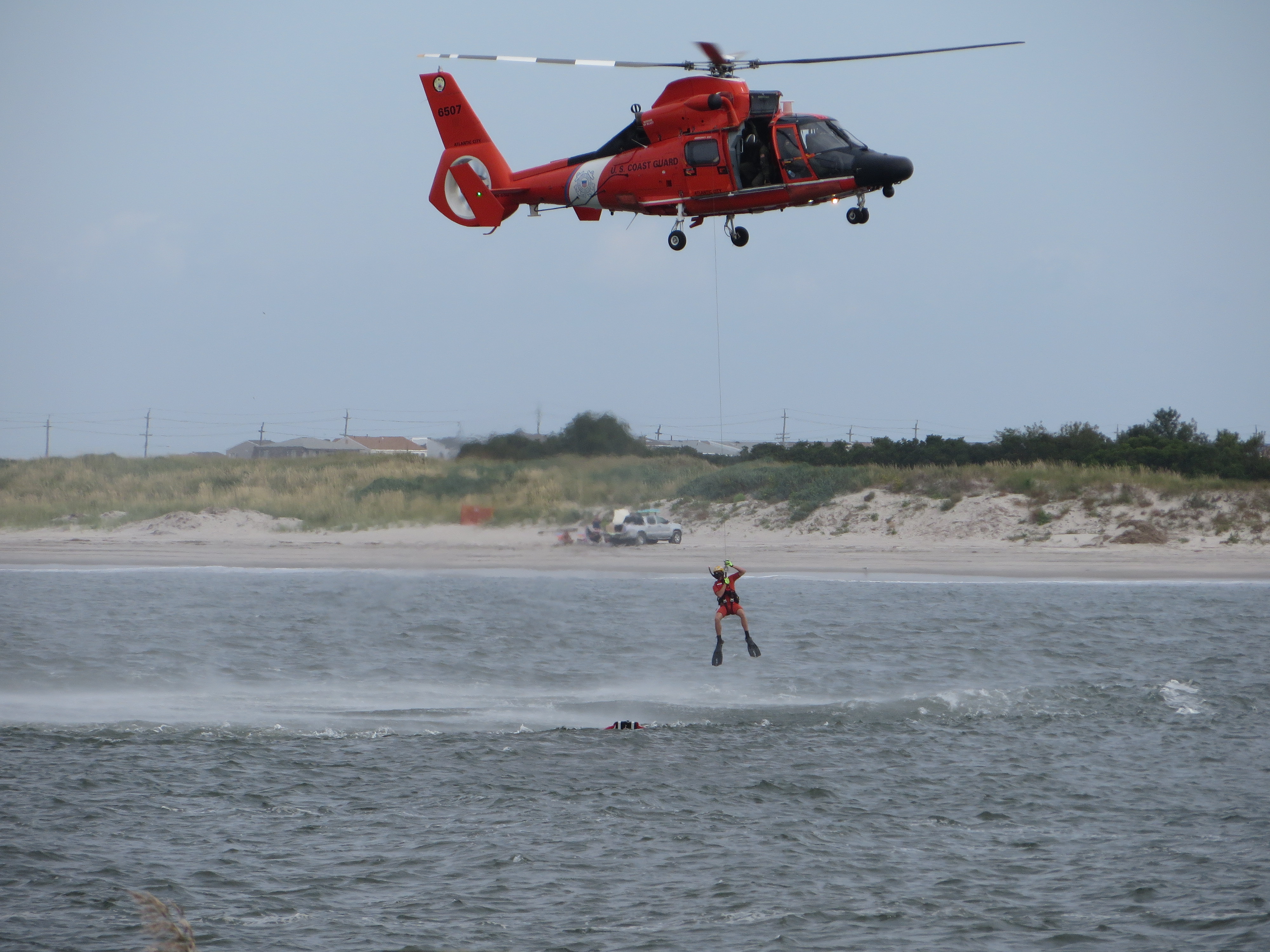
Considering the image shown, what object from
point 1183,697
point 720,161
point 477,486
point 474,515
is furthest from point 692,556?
point 720,161

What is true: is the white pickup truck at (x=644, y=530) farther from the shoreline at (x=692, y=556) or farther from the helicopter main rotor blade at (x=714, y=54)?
the helicopter main rotor blade at (x=714, y=54)

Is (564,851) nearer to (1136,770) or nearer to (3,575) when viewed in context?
(1136,770)

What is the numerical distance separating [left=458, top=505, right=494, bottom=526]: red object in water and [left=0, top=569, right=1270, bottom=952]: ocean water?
3.31 m

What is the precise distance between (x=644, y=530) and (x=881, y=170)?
26.4 metres

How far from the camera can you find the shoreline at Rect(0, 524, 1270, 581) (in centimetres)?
3975

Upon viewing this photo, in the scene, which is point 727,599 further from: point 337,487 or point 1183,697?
point 337,487

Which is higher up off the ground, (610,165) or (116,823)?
(610,165)

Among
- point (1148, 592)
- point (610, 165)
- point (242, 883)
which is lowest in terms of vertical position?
point (242, 883)

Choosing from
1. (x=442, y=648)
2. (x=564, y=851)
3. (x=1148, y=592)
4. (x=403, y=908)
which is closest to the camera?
(x=403, y=908)

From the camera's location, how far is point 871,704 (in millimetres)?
26719

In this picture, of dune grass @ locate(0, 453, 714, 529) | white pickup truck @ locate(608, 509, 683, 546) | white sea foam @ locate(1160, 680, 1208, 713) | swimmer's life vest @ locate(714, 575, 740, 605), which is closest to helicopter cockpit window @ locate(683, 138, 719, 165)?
swimmer's life vest @ locate(714, 575, 740, 605)

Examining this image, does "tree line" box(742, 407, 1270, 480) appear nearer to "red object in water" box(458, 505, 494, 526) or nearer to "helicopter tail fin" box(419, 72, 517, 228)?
"red object in water" box(458, 505, 494, 526)

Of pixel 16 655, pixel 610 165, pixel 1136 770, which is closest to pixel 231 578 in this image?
pixel 16 655

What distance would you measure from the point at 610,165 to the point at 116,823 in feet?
42.2
